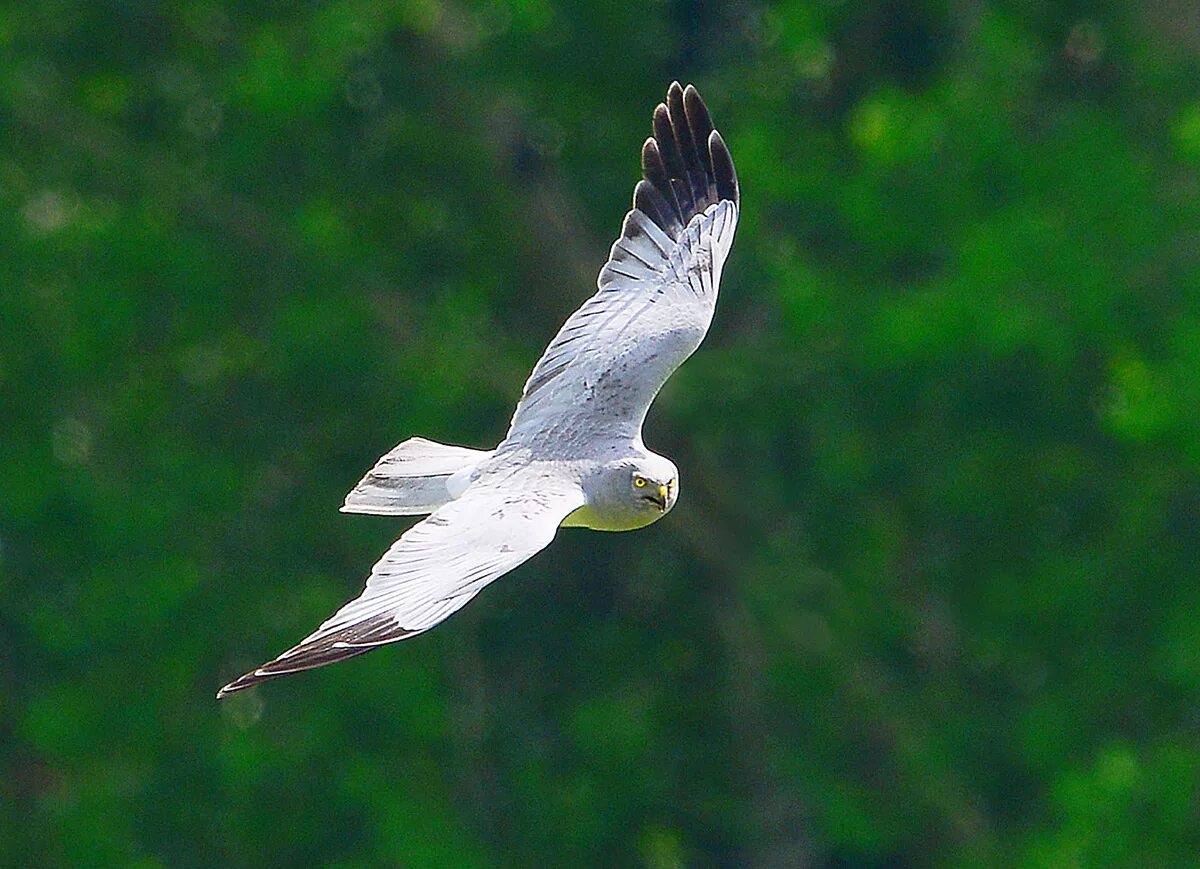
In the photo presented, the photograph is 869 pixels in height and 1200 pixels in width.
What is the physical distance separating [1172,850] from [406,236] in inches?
247

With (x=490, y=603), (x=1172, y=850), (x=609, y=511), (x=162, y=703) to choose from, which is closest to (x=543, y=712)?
(x=490, y=603)

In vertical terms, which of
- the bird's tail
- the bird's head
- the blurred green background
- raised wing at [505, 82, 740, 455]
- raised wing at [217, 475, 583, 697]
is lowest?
raised wing at [217, 475, 583, 697]

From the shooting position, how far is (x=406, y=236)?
19.0 metres

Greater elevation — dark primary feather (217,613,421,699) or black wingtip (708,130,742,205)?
black wingtip (708,130,742,205)

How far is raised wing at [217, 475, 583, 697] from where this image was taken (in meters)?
6.99

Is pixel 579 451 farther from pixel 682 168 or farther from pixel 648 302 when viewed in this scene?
pixel 682 168

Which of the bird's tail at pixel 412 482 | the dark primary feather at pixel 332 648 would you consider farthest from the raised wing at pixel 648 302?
the dark primary feather at pixel 332 648

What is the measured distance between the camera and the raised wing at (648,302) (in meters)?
8.62

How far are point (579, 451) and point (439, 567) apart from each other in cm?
108

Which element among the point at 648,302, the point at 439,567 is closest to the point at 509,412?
the point at 648,302

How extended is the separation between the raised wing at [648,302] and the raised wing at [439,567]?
62 cm

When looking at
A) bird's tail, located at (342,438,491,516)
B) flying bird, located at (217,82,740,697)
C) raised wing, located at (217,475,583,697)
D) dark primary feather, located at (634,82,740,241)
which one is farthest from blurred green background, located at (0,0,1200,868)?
raised wing, located at (217,475,583,697)

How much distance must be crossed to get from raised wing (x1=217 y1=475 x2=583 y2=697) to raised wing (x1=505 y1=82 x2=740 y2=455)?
24.4 inches

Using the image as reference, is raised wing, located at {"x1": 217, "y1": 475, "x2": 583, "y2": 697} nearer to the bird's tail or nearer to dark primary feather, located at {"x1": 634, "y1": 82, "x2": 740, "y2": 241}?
the bird's tail
